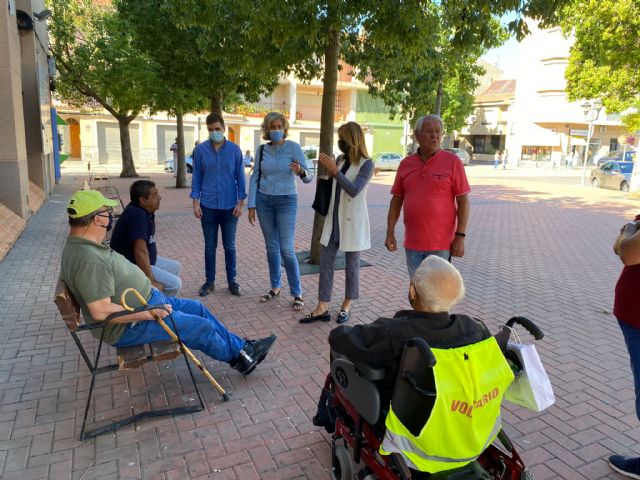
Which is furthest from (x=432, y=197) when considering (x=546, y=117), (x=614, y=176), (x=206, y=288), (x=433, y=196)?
(x=546, y=117)

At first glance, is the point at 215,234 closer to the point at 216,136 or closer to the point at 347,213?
the point at 216,136

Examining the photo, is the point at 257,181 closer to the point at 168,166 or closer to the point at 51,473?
the point at 51,473

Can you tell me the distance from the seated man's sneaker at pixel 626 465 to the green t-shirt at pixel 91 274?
302 centimetres

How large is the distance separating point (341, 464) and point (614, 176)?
24019 millimetres

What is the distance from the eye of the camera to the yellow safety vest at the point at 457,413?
6.34 feet

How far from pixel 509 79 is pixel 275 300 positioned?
6058cm

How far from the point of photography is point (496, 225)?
1168 centimetres

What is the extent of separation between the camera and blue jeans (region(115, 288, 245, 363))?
10.2ft

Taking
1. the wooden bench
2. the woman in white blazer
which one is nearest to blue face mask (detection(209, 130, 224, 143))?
the woman in white blazer

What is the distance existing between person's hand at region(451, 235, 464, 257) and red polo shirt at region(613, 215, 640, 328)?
1.45 metres

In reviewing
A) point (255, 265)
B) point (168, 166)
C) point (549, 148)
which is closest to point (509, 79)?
point (549, 148)

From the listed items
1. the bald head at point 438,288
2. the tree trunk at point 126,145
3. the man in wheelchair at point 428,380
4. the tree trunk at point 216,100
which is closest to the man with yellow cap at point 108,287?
the man in wheelchair at point 428,380

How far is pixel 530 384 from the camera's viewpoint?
2193mm

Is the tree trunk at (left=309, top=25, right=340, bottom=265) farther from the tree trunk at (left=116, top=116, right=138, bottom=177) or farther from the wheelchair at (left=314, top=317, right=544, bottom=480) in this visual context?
the tree trunk at (left=116, top=116, right=138, bottom=177)
